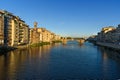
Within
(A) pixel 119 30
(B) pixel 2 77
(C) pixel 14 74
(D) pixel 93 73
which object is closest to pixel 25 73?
(C) pixel 14 74

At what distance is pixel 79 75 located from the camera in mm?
48531

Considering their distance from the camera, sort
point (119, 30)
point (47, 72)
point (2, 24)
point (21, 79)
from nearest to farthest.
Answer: point (21, 79)
point (47, 72)
point (2, 24)
point (119, 30)

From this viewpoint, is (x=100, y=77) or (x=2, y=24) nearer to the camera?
(x=100, y=77)

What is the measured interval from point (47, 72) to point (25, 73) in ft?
14.6

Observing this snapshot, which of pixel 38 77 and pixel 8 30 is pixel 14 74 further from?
pixel 8 30

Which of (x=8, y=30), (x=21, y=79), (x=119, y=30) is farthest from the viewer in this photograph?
(x=119, y=30)

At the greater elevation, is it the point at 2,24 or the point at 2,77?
the point at 2,24

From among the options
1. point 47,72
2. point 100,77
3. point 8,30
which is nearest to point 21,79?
point 47,72

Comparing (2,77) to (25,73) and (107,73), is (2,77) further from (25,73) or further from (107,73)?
(107,73)

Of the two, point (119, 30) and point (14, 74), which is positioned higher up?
point (119, 30)

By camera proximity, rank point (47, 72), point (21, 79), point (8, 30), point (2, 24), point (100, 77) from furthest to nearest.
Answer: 1. point (8, 30)
2. point (2, 24)
3. point (47, 72)
4. point (100, 77)
5. point (21, 79)

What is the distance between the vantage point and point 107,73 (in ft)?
169

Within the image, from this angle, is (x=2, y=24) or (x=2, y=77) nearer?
(x=2, y=77)

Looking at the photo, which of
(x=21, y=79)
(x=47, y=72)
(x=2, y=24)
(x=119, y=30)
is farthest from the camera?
(x=119, y=30)
